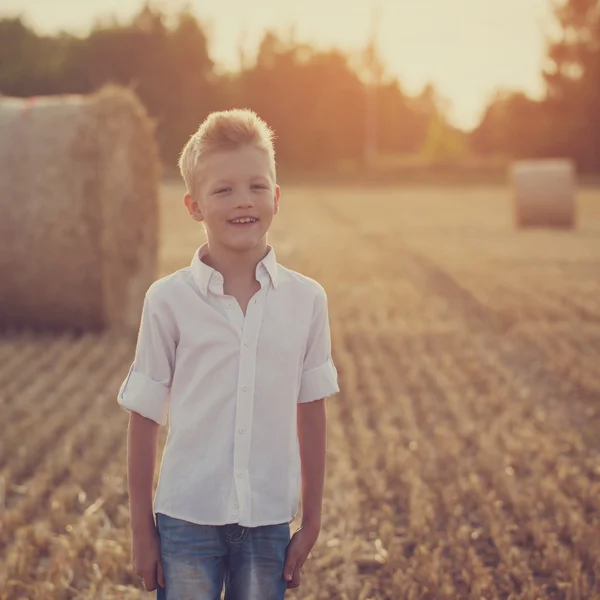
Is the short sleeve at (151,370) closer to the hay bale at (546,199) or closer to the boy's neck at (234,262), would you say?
the boy's neck at (234,262)

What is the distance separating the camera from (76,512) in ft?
11.4

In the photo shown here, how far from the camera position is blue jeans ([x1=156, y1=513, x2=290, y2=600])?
6.15 ft

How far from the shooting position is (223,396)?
189 centimetres

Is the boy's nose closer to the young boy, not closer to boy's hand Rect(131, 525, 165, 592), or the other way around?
the young boy

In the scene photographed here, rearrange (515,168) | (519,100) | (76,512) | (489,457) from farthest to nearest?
(519,100) < (515,168) < (489,457) < (76,512)

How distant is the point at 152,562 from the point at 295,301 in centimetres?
68

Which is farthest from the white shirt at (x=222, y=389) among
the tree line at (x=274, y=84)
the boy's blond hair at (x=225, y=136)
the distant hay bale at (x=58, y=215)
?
the tree line at (x=274, y=84)

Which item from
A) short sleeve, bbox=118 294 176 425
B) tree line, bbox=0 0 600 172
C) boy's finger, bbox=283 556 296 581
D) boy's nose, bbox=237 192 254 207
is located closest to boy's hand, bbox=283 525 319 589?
Result: boy's finger, bbox=283 556 296 581

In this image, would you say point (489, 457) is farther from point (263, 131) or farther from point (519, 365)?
point (263, 131)

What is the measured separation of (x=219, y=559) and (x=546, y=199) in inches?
575

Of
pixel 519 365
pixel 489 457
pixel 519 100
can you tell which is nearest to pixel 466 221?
pixel 519 365

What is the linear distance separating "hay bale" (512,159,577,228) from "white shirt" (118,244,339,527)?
47.2ft

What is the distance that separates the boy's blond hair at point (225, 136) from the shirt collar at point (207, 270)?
0.17 m

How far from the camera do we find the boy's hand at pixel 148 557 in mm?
1899
